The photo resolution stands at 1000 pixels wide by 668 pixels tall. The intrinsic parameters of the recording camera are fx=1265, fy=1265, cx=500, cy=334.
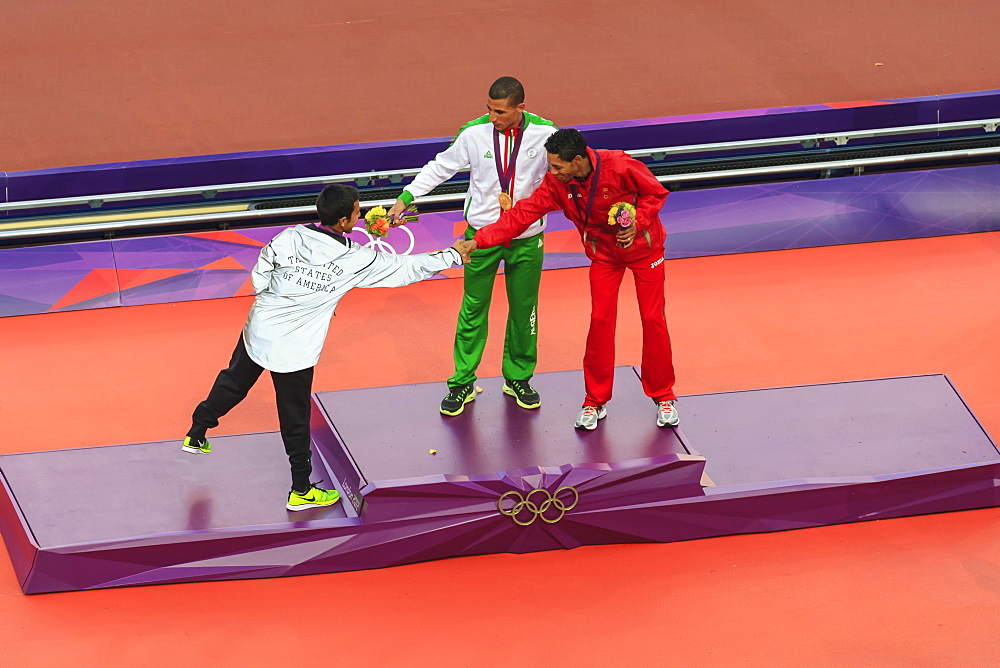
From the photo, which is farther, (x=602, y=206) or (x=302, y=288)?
(x=602, y=206)

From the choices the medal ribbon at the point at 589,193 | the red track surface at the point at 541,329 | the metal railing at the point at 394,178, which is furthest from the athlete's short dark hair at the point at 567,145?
the metal railing at the point at 394,178

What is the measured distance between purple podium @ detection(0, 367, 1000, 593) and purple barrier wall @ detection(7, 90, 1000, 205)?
2.34 m

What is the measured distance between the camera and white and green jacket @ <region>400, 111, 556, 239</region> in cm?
536

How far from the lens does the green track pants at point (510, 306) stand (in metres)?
5.50

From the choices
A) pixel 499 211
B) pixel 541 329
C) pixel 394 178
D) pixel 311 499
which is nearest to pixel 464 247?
pixel 499 211

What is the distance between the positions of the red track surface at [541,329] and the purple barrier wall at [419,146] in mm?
834

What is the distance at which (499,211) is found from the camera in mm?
5492

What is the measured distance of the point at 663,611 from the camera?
5.02 m

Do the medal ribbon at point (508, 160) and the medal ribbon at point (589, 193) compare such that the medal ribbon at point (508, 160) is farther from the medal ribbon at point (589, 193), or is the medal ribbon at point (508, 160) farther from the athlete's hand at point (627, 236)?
the athlete's hand at point (627, 236)

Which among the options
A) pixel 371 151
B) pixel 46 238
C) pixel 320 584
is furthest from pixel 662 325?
pixel 46 238

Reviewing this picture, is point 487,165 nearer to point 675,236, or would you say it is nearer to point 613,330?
point 613,330

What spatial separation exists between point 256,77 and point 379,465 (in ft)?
16.3

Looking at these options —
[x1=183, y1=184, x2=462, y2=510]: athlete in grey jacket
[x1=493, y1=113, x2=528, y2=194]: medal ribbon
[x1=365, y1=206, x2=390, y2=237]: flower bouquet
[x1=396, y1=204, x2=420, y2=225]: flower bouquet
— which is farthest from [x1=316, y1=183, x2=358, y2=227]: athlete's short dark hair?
[x1=493, y1=113, x2=528, y2=194]: medal ribbon

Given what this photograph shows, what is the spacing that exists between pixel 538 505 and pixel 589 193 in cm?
130
